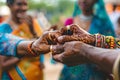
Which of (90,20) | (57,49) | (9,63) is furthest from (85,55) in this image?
(90,20)

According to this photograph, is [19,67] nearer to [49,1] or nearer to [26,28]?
[26,28]

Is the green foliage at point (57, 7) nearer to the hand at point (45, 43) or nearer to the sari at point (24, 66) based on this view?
the sari at point (24, 66)

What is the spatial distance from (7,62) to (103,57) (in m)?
2.29

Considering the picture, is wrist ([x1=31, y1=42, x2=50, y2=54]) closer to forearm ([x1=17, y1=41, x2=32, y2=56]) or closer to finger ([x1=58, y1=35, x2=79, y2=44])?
forearm ([x1=17, y1=41, x2=32, y2=56])

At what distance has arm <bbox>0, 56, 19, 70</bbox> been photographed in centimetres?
439

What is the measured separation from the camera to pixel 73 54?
266 centimetres

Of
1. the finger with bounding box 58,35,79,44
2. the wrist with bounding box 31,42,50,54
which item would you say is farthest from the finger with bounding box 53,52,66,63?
the wrist with bounding box 31,42,50,54

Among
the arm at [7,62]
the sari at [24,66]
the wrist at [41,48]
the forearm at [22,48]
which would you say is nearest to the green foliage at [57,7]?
the sari at [24,66]

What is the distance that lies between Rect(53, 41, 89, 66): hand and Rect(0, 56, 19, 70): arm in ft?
5.38

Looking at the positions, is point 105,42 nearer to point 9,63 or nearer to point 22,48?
point 22,48

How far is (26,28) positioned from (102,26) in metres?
1.01

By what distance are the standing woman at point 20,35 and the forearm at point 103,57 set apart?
1.59 metres

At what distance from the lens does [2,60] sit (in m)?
4.49

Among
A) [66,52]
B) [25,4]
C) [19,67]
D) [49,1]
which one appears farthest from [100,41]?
[49,1]
